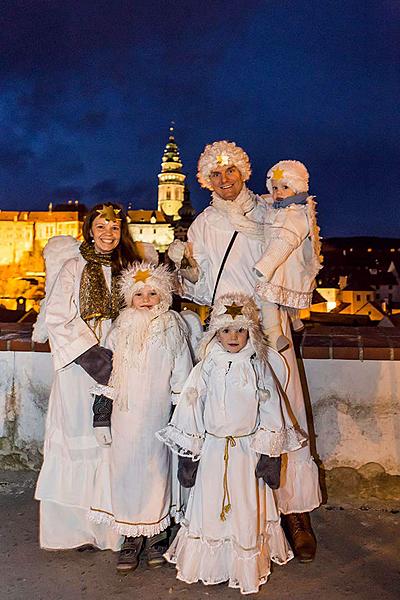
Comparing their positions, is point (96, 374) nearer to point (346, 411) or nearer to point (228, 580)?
point (228, 580)

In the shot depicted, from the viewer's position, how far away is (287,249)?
10.9 feet

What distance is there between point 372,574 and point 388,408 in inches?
53.0

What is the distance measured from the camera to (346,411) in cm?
439

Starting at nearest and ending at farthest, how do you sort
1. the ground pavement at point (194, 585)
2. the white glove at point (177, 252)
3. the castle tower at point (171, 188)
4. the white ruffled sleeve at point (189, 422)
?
the ground pavement at point (194, 585) < the white ruffled sleeve at point (189, 422) < the white glove at point (177, 252) < the castle tower at point (171, 188)

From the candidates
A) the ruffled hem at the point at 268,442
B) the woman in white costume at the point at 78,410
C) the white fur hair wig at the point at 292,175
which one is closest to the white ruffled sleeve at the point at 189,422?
the ruffled hem at the point at 268,442

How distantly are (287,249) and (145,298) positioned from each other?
851 millimetres

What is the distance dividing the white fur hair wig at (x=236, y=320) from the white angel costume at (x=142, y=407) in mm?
213

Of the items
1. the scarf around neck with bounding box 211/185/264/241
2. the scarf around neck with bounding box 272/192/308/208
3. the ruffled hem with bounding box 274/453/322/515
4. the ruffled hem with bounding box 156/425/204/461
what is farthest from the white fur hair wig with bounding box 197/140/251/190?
the ruffled hem with bounding box 274/453/322/515

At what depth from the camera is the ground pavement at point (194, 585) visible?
307 centimetres

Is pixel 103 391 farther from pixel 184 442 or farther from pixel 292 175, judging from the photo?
pixel 292 175

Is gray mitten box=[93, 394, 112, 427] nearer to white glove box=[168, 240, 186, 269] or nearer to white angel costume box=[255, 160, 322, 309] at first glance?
white glove box=[168, 240, 186, 269]

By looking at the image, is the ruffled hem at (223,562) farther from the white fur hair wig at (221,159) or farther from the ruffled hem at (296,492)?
the white fur hair wig at (221,159)

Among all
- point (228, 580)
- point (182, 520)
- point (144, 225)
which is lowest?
point (228, 580)

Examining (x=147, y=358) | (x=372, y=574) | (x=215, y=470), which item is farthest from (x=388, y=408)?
(x=147, y=358)
